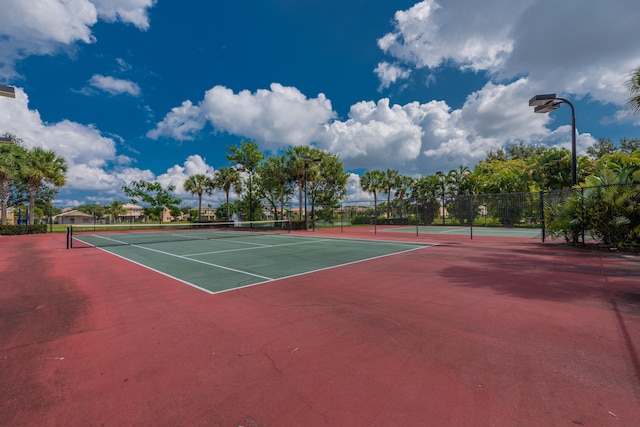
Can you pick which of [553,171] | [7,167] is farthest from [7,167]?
[553,171]

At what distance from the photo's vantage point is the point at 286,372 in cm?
293

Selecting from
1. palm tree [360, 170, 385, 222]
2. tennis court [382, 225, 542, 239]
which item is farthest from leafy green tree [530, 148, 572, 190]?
palm tree [360, 170, 385, 222]

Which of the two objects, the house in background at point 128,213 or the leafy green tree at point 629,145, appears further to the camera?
the house in background at point 128,213

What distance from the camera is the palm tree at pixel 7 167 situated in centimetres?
2294

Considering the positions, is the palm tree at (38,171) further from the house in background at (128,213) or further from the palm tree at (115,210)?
the palm tree at (115,210)

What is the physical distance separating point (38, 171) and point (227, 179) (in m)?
20.0

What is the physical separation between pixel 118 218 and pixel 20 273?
106680mm

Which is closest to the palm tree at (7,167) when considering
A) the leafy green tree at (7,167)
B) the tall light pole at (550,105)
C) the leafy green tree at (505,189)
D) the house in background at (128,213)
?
the leafy green tree at (7,167)

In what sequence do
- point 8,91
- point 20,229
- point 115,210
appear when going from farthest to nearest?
point 115,210
point 20,229
point 8,91

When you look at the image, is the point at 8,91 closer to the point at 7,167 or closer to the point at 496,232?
the point at 7,167

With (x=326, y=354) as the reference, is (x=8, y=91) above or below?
above

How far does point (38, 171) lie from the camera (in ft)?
83.2

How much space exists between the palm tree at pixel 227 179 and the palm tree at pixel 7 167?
800 inches

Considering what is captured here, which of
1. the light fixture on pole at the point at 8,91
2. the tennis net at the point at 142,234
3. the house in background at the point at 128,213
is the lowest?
the tennis net at the point at 142,234
